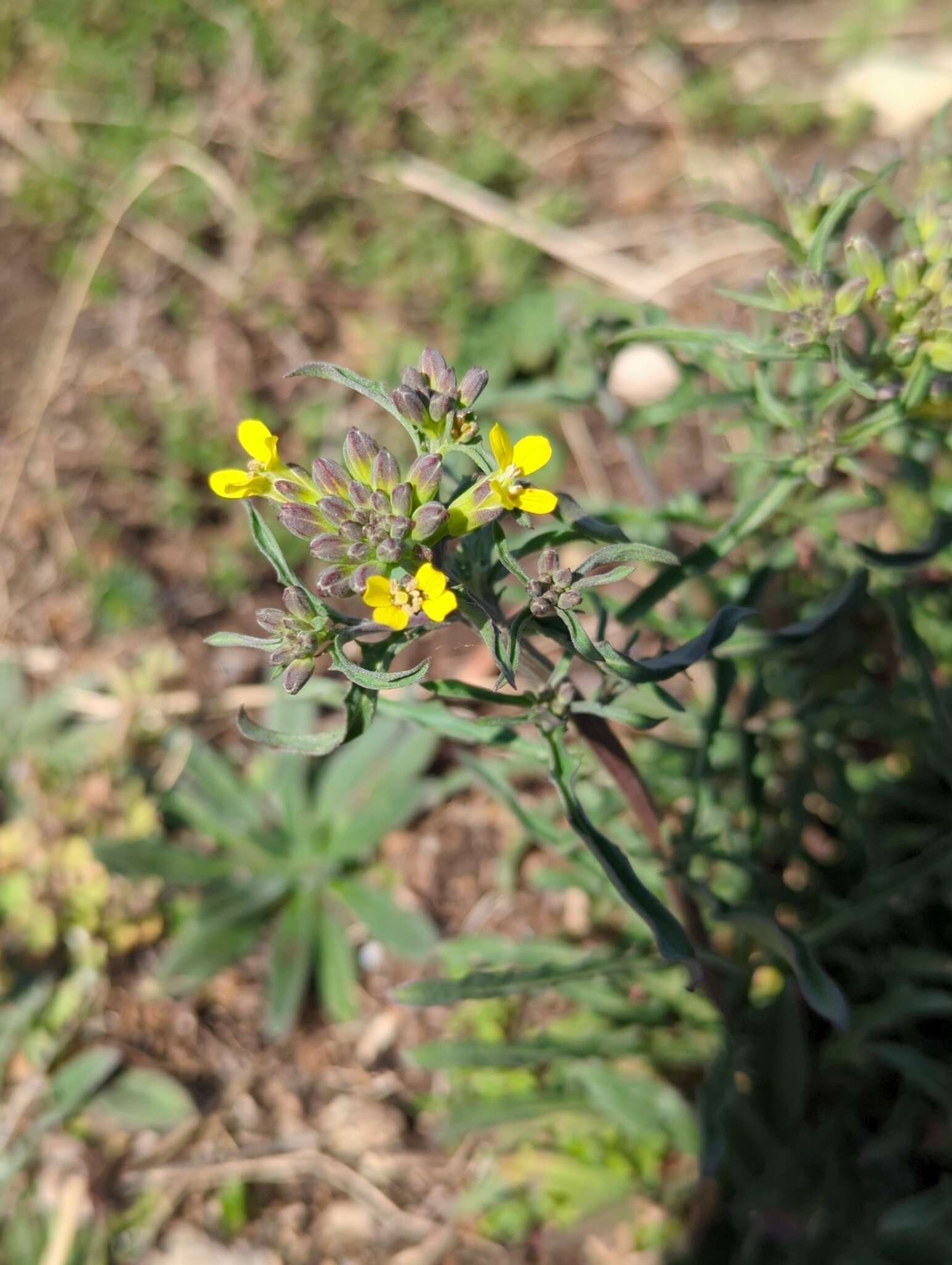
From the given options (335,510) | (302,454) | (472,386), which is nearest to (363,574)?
(335,510)

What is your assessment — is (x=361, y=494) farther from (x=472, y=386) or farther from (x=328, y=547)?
(x=472, y=386)

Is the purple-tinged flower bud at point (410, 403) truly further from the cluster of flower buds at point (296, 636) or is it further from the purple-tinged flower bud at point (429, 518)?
the cluster of flower buds at point (296, 636)

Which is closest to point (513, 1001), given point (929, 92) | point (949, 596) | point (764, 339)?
point (949, 596)

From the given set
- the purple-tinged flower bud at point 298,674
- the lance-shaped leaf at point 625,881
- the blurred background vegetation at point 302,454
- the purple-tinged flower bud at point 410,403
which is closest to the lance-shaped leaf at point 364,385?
the purple-tinged flower bud at point 410,403

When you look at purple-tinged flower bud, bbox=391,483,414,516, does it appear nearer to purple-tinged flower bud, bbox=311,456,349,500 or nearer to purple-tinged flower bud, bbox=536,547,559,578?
purple-tinged flower bud, bbox=311,456,349,500

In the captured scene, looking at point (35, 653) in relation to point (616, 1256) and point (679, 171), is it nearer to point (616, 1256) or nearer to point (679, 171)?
point (616, 1256)

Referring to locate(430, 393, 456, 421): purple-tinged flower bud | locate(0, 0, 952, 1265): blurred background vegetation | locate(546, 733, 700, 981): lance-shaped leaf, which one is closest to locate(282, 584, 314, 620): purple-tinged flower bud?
locate(430, 393, 456, 421): purple-tinged flower bud
